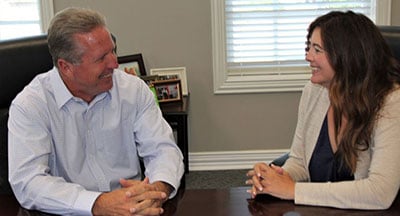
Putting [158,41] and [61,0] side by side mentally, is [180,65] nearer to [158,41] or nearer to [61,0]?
[158,41]

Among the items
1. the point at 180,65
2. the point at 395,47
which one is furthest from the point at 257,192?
the point at 180,65

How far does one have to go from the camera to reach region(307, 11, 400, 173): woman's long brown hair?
156cm

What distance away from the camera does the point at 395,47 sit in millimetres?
1924

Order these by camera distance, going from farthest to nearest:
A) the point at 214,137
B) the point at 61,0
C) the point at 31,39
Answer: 1. the point at 214,137
2. the point at 61,0
3. the point at 31,39

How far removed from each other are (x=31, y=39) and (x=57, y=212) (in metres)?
0.76

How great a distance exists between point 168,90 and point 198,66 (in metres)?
0.40

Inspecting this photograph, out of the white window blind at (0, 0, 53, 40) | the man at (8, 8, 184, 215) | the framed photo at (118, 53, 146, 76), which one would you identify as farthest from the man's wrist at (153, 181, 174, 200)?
the white window blind at (0, 0, 53, 40)

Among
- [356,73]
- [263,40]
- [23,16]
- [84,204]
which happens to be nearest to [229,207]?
[84,204]

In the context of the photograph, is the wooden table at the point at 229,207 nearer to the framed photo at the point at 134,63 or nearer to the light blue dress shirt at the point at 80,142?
the light blue dress shirt at the point at 80,142

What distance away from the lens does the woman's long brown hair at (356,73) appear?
5.12 ft

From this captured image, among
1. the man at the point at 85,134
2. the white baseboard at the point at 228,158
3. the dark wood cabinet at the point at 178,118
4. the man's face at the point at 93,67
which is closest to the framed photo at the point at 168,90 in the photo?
the dark wood cabinet at the point at 178,118

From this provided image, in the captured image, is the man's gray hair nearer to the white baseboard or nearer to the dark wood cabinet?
the dark wood cabinet

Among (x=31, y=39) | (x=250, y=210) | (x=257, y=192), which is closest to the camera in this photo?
(x=250, y=210)

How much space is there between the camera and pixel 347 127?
160cm
